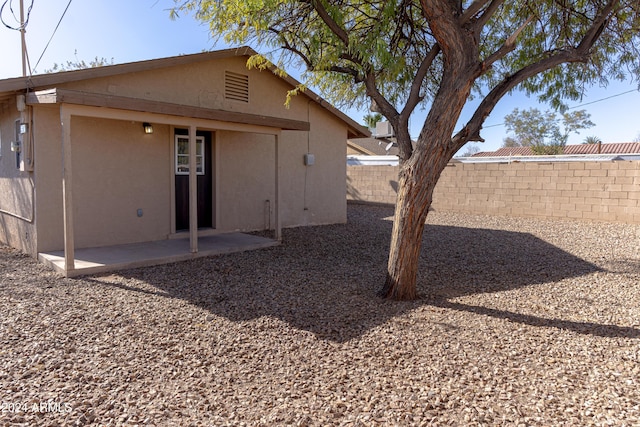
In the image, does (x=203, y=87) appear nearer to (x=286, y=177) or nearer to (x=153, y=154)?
(x=153, y=154)

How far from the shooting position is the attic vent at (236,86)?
9070 mm

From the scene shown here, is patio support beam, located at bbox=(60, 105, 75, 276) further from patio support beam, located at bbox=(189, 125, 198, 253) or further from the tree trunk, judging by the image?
the tree trunk

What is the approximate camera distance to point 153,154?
26.6 feet

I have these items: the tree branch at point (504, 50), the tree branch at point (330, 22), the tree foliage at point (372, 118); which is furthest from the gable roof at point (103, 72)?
the tree branch at point (504, 50)

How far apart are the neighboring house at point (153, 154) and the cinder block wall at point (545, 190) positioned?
18.0 feet

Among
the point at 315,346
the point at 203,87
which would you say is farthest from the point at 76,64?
the point at 315,346

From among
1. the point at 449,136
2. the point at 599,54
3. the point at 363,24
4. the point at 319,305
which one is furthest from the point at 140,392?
the point at 599,54

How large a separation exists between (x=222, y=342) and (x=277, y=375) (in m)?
0.81

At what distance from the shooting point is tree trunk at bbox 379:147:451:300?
187 inches

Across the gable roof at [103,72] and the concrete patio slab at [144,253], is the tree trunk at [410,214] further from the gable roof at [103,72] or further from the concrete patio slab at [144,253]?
the gable roof at [103,72]

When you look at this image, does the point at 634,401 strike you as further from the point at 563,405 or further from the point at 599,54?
the point at 599,54

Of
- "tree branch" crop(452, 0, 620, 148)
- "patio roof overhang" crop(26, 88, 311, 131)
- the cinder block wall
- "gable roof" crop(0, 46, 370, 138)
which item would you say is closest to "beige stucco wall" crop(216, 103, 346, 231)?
"gable roof" crop(0, 46, 370, 138)

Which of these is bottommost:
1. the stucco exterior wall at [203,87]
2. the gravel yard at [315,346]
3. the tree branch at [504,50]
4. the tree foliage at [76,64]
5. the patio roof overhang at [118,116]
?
the gravel yard at [315,346]

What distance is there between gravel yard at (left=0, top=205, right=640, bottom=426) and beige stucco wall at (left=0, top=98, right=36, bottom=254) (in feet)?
1.75
